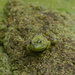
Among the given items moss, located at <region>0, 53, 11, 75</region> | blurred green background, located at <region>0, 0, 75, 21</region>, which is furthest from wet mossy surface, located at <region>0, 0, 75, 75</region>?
blurred green background, located at <region>0, 0, 75, 21</region>

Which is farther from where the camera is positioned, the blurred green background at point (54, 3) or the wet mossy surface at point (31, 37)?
the blurred green background at point (54, 3)

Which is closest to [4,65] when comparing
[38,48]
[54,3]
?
[38,48]

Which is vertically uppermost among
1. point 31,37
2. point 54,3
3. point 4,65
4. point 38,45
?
point 54,3

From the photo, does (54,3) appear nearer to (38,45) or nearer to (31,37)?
(31,37)

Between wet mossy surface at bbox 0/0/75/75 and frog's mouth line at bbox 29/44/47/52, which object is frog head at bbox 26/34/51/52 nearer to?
frog's mouth line at bbox 29/44/47/52

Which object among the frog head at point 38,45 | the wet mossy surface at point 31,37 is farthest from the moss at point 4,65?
the frog head at point 38,45

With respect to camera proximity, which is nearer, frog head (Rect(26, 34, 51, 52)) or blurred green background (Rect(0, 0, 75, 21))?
frog head (Rect(26, 34, 51, 52))

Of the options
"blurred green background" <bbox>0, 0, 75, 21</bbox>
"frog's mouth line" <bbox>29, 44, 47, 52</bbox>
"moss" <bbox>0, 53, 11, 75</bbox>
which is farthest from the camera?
"blurred green background" <bbox>0, 0, 75, 21</bbox>

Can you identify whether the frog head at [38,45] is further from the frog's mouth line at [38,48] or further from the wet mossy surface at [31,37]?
the wet mossy surface at [31,37]
